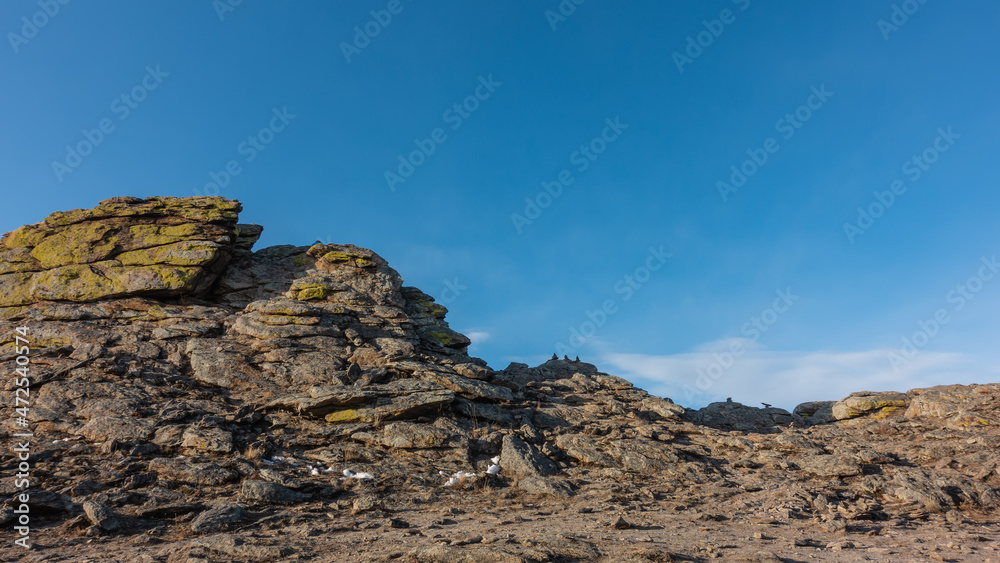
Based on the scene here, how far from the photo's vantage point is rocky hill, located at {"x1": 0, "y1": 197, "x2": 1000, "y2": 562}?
1478cm

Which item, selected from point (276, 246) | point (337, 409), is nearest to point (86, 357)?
point (337, 409)

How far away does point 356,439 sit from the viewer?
23172 millimetres

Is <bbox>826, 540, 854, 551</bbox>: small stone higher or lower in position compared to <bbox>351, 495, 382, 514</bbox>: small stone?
lower

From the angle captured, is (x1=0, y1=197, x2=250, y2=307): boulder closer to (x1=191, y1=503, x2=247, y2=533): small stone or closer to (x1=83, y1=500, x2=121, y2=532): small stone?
(x1=83, y1=500, x2=121, y2=532): small stone

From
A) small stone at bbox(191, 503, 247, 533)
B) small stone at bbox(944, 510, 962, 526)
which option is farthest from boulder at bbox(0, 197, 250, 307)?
small stone at bbox(944, 510, 962, 526)

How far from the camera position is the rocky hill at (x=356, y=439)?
14781mm

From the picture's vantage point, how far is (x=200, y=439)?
20.5 metres

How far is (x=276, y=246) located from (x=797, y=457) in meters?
38.8

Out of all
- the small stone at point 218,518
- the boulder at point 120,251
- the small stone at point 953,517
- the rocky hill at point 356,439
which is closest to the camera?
the rocky hill at point 356,439

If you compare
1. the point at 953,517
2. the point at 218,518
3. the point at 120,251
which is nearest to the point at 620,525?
the point at 218,518

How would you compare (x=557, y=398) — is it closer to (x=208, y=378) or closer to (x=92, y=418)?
(x=208, y=378)

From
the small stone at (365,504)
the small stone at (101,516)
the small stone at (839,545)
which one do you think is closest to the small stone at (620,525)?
the small stone at (839,545)

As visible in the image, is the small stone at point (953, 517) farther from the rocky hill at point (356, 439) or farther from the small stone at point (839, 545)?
the small stone at point (839, 545)

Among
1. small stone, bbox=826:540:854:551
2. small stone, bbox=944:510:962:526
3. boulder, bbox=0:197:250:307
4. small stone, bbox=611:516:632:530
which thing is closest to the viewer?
small stone, bbox=826:540:854:551
